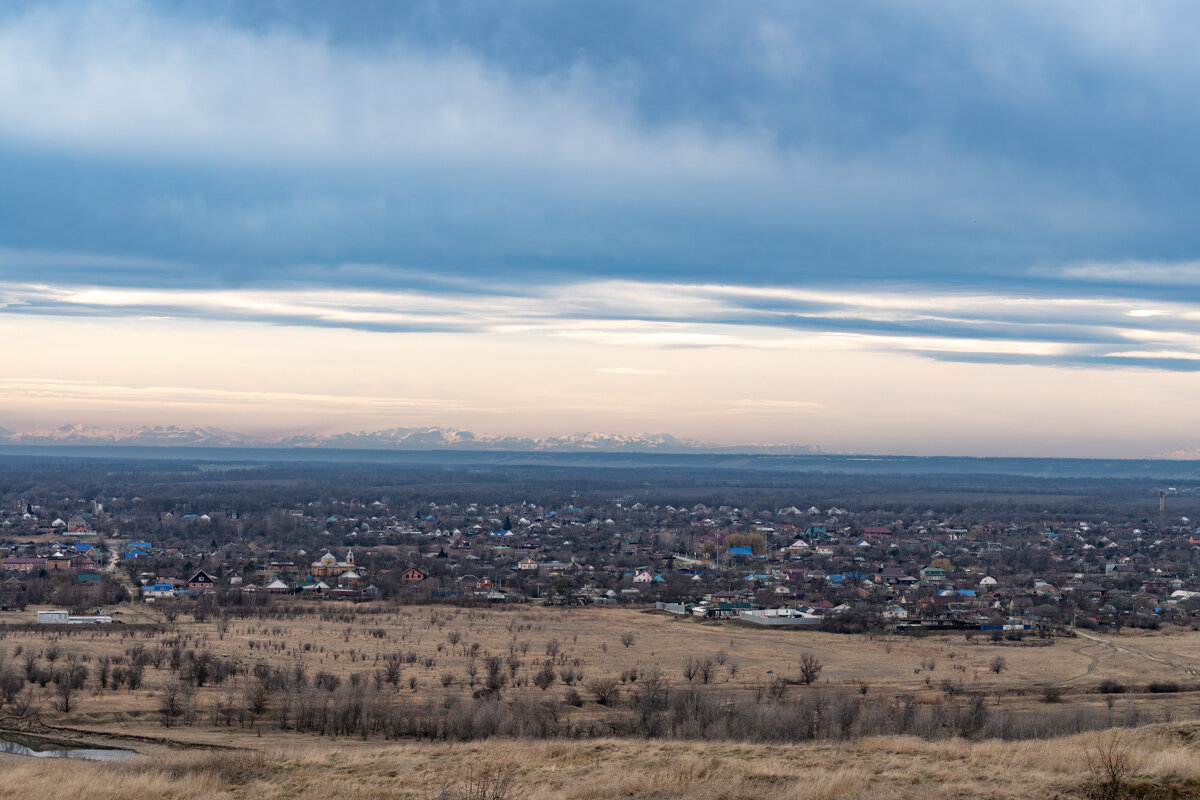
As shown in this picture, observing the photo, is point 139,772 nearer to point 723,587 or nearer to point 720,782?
point 720,782

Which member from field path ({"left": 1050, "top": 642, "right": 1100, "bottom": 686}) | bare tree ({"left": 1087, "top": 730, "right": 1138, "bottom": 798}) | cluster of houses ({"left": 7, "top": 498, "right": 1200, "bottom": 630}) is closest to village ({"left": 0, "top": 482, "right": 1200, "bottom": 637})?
cluster of houses ({"left": 7, "top": 498, "right": 1200, "bottom": 630})

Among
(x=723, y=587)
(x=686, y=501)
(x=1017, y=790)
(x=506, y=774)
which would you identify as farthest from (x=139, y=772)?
(x=686, y=501)

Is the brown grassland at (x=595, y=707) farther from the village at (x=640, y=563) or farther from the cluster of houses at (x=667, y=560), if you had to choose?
the cluster of houses at (x=667, y=560)

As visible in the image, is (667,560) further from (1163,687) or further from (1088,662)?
(1163,687)

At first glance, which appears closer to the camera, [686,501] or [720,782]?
[720,782]

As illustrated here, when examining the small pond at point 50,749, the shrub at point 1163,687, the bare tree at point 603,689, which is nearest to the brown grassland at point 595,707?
the shrub at point 1163,687
